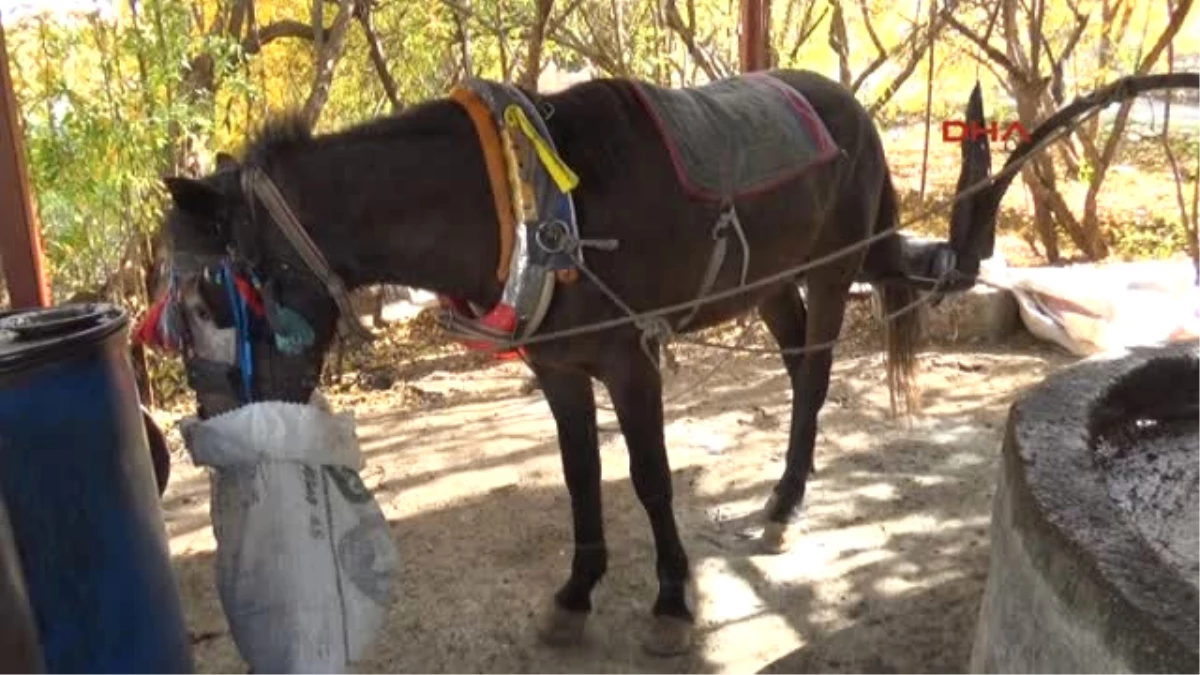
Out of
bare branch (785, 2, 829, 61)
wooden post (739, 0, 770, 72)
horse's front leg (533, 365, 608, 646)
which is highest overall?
bare branch (785, 2, 829, 61)

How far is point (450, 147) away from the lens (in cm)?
232

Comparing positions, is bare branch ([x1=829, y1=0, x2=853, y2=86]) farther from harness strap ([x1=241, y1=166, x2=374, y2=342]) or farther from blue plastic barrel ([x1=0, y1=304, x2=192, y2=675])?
blue plastic barrel ([x1=0, y1=304, x2=192, y2=675])

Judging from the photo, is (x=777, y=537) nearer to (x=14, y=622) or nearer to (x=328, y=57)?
(x=14, y=622)

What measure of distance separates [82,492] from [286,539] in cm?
41

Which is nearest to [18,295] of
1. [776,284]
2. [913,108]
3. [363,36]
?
[776,284]

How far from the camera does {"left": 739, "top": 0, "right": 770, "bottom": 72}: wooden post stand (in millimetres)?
4820

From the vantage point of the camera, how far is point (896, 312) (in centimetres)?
378

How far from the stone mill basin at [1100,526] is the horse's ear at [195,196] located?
5.36 ft

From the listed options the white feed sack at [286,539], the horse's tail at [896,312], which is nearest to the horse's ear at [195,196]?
the white feed sack at [286,539]

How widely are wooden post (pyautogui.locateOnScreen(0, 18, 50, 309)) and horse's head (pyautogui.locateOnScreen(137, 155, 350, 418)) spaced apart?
58.6 inches

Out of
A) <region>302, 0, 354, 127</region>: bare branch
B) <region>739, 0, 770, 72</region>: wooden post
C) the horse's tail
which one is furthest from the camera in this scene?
<region>302, 0, 354, 127</region>: bare branch

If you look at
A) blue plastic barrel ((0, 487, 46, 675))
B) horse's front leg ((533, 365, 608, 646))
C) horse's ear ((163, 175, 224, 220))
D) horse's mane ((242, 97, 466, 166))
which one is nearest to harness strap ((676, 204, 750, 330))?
horse's front leg ((533, 365, 608, 646))

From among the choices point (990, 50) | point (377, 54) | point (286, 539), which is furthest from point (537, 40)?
point (286, 539)

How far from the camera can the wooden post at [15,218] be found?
3201 millimetres
